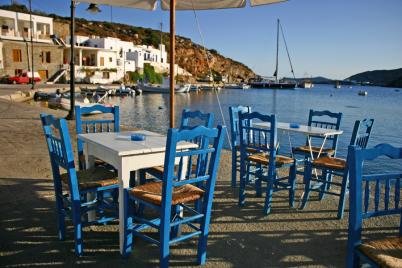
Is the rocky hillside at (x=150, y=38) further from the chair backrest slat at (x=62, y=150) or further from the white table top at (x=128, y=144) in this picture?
the chair backrest slat at (x=62, y=150)

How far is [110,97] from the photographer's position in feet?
121

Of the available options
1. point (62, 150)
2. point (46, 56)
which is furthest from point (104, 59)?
point (62, 150)

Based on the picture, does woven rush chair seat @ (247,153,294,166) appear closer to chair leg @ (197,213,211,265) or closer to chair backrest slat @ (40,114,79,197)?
chair leg @ (197,213,211,265)

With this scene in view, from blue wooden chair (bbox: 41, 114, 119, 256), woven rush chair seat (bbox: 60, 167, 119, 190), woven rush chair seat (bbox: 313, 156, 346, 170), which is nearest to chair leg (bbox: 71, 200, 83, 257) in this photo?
blue wooden chair (bbox: 41, 114, 119, 256)

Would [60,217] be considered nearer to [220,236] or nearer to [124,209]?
[124,209]

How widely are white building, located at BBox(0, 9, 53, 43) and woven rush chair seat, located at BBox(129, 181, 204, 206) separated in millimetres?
40748

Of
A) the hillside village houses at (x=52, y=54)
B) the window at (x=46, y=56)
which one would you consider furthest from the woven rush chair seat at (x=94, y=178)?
the window at (x=46, y=56)

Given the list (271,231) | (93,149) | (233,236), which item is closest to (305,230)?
(271,231)

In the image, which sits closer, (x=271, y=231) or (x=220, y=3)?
(x=271, y=231)

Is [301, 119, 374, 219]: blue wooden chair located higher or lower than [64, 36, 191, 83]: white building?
lower

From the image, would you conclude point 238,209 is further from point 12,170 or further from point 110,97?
point 110,97

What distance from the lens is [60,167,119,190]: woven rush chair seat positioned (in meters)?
3.09

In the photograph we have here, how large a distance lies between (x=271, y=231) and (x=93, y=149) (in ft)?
6.50

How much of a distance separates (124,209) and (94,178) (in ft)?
1.87
